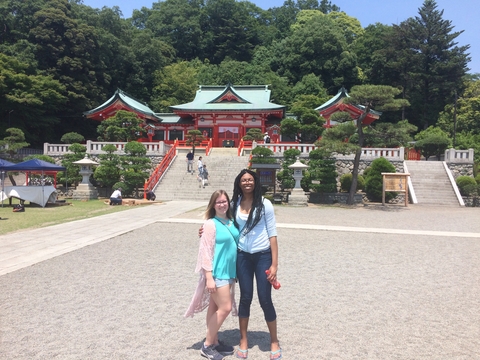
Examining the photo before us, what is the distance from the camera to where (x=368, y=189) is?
2036cm

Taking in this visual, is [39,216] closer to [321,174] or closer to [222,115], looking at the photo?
[321,174]

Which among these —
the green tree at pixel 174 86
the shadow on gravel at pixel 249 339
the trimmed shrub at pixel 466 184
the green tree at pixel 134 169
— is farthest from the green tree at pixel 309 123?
the shadow on gravel at pixel 249 339

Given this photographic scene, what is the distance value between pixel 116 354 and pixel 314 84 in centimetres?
4394

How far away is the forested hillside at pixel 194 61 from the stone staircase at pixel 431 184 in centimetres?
1434

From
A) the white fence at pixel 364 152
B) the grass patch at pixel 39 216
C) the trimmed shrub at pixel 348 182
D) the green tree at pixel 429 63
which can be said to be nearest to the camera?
the grass patch at pixel 39 216

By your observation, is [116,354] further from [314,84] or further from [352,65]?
[352,65]

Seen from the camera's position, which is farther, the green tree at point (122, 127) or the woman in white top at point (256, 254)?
A: the green tree at point (122, 127)

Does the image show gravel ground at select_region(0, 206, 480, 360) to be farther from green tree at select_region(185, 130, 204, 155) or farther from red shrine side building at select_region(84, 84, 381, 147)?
red shrine side building at select_region(84, 84, 381, 147)

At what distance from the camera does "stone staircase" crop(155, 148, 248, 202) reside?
19953 mm

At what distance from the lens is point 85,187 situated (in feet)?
64.2

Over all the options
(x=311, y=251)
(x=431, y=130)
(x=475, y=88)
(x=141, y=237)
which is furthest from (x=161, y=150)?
(x=475, y=88)

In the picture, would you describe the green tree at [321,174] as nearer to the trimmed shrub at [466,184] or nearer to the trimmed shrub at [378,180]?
the trimmed shrub at [378,180]

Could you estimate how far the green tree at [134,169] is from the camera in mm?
19797

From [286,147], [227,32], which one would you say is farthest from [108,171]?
[227,32]
